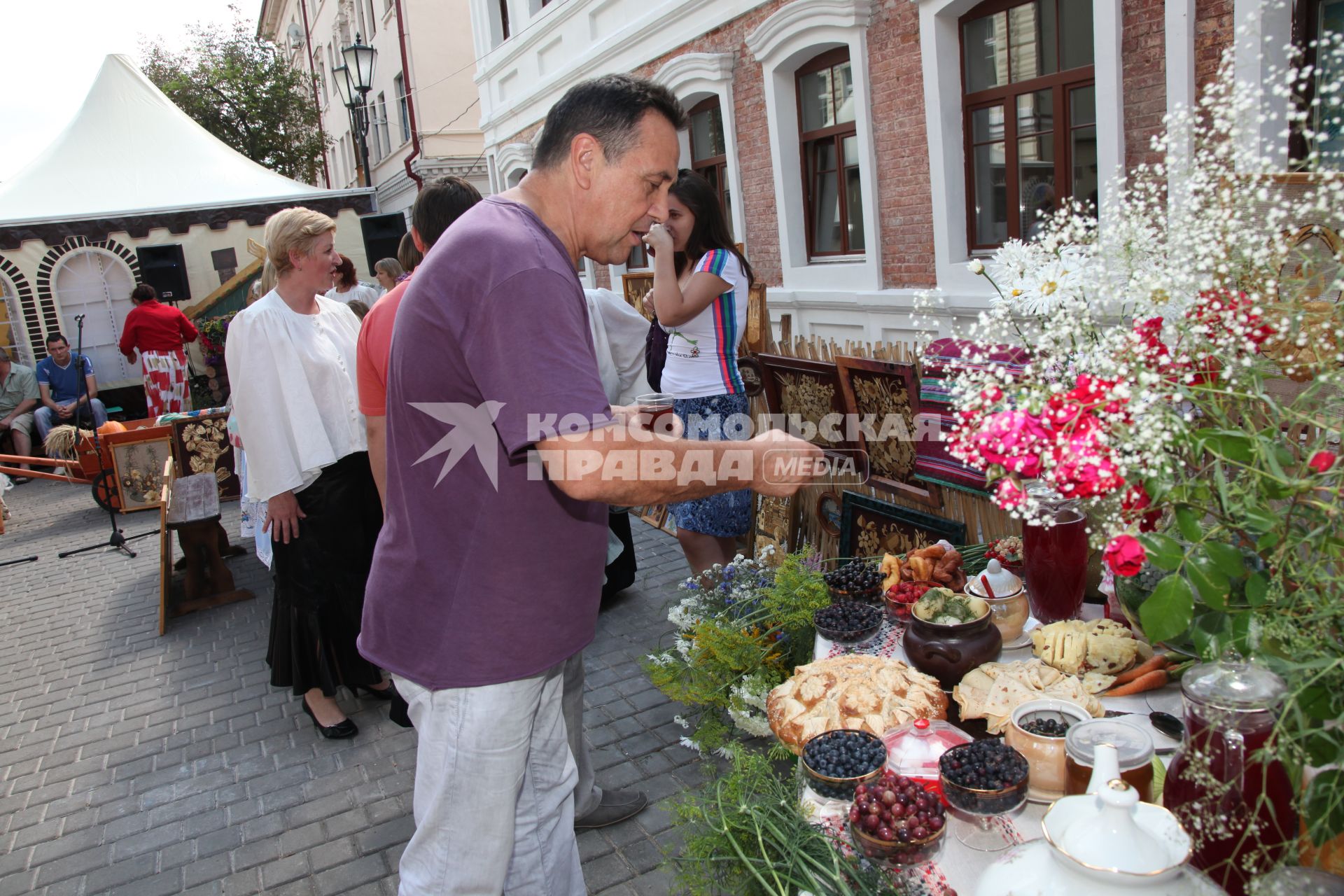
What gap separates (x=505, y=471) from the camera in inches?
72.6

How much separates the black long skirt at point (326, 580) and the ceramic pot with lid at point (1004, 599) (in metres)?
2.82

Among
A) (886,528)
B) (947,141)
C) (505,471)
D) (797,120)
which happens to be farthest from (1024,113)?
(505,471)

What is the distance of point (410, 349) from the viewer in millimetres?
1817

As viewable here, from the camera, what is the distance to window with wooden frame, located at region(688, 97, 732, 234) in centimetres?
989

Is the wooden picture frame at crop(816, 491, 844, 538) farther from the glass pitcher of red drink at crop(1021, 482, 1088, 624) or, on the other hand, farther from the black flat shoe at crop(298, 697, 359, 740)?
the black flat shoe at crop(298, 697, 359, 740)

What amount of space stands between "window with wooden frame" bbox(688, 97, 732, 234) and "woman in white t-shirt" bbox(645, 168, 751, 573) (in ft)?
17.7

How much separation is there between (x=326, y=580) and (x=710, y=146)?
7.44 meters

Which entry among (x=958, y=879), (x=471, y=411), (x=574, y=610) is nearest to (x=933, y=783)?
(x=958, y=879)

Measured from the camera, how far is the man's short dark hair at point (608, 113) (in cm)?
190

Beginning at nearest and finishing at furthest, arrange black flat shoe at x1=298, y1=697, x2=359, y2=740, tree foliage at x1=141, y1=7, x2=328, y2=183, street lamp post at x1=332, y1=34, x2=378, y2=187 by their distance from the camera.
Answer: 1. black flat shoe at x1=298, y1=697, x2=359, y2=740
2. street lamp post at x1=332, y1=34, x2=378, y2=187
3. tree foliage at x1=141, y1=7, x2=328, y2=183

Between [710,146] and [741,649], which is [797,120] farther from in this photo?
[741,649]

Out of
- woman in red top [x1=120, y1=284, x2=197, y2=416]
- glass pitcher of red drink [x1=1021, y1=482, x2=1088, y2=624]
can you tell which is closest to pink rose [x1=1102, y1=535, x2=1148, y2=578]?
glass pitcher of red drink [x1=1021, y1=482, x2=1088, y2=624]

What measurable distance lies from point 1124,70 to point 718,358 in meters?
2.94

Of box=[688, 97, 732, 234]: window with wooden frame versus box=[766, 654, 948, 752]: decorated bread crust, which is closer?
box=[766, 654, 948, 752]: decorated bread crust
